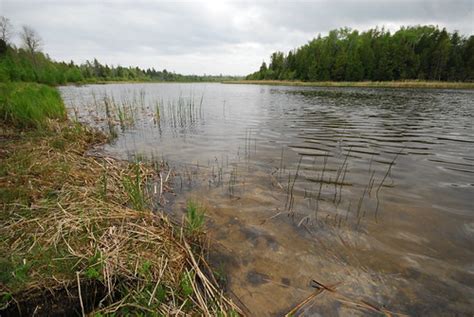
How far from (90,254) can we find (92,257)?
13 centimetres

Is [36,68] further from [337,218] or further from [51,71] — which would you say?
[337,218]

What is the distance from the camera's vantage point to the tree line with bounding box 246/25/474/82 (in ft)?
202

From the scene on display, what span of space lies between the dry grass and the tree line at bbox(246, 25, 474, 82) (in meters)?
82.4

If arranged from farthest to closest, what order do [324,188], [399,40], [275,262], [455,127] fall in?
[399,40] → [455,127] → [324,188] → [275,262]

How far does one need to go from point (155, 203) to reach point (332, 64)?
86.8 meters

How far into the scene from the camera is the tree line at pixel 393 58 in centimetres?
6150

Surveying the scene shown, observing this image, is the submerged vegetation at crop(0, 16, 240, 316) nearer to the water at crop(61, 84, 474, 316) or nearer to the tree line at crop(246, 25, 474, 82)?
the water at crop(61, 84, 474, 316)

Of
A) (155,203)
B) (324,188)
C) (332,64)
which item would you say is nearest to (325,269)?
(324,188)

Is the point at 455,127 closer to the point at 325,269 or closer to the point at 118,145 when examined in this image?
the point at 325,269

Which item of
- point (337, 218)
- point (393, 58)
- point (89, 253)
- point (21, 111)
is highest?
point (393, 58)

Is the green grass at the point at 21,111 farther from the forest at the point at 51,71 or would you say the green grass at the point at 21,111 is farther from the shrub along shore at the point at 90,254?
the forest at the point at 51,71

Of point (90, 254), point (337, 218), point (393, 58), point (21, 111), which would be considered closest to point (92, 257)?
point (90, 254)

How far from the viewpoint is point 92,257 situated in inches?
88.2

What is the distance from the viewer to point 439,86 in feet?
165
